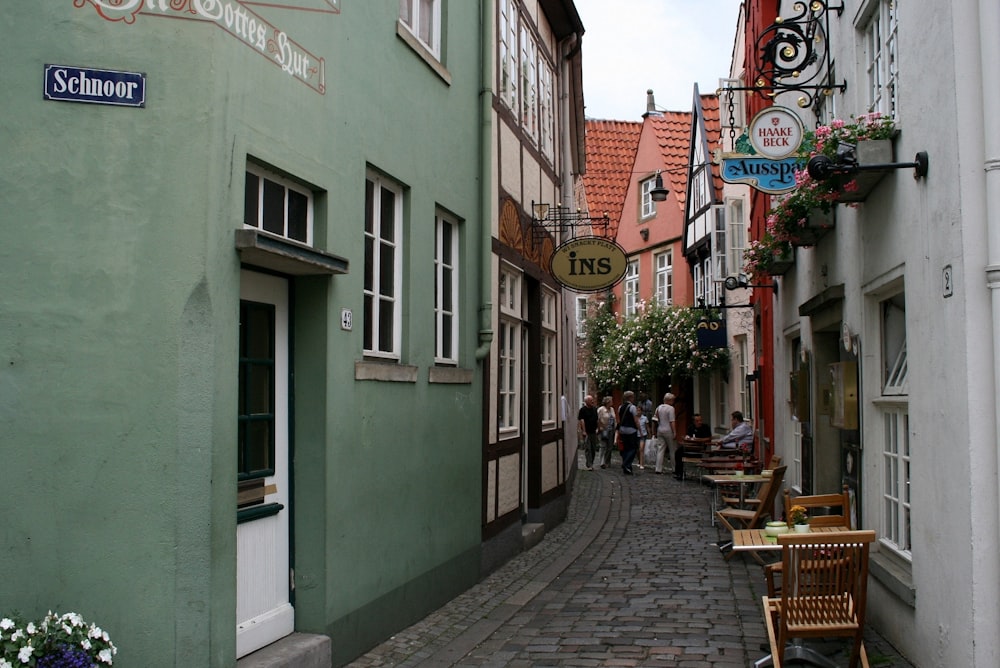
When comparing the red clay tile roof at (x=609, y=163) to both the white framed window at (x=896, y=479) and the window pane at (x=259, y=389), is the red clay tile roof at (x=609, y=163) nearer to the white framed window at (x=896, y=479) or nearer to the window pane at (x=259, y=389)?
the white framed window at (x=896, y=479)

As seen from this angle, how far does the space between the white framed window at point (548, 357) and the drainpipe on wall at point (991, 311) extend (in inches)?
329

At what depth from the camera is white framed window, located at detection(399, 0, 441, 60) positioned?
336 inches

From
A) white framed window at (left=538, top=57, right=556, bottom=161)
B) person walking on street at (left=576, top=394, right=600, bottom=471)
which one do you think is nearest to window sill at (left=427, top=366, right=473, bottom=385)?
white framed window at (left=538, top=57, right=556, bottom=161)

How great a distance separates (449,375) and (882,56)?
4.24m

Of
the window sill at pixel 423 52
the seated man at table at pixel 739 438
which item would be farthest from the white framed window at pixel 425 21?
the seated man at table at pixel 739 438

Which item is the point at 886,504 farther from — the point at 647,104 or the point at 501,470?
the point at 647,104

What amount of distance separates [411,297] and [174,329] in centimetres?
313

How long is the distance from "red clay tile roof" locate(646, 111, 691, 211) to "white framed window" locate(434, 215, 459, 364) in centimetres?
1869

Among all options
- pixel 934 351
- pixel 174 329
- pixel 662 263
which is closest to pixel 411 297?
pixel 174 329

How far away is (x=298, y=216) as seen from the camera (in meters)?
6.33

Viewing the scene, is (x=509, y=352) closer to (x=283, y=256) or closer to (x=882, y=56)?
(x=882, y=56)

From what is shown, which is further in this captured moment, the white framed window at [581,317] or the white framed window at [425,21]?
the white framed window at [581,317]

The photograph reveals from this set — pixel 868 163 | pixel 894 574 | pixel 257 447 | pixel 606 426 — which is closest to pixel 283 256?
pixel 257 447

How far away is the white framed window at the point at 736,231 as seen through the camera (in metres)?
20.3
